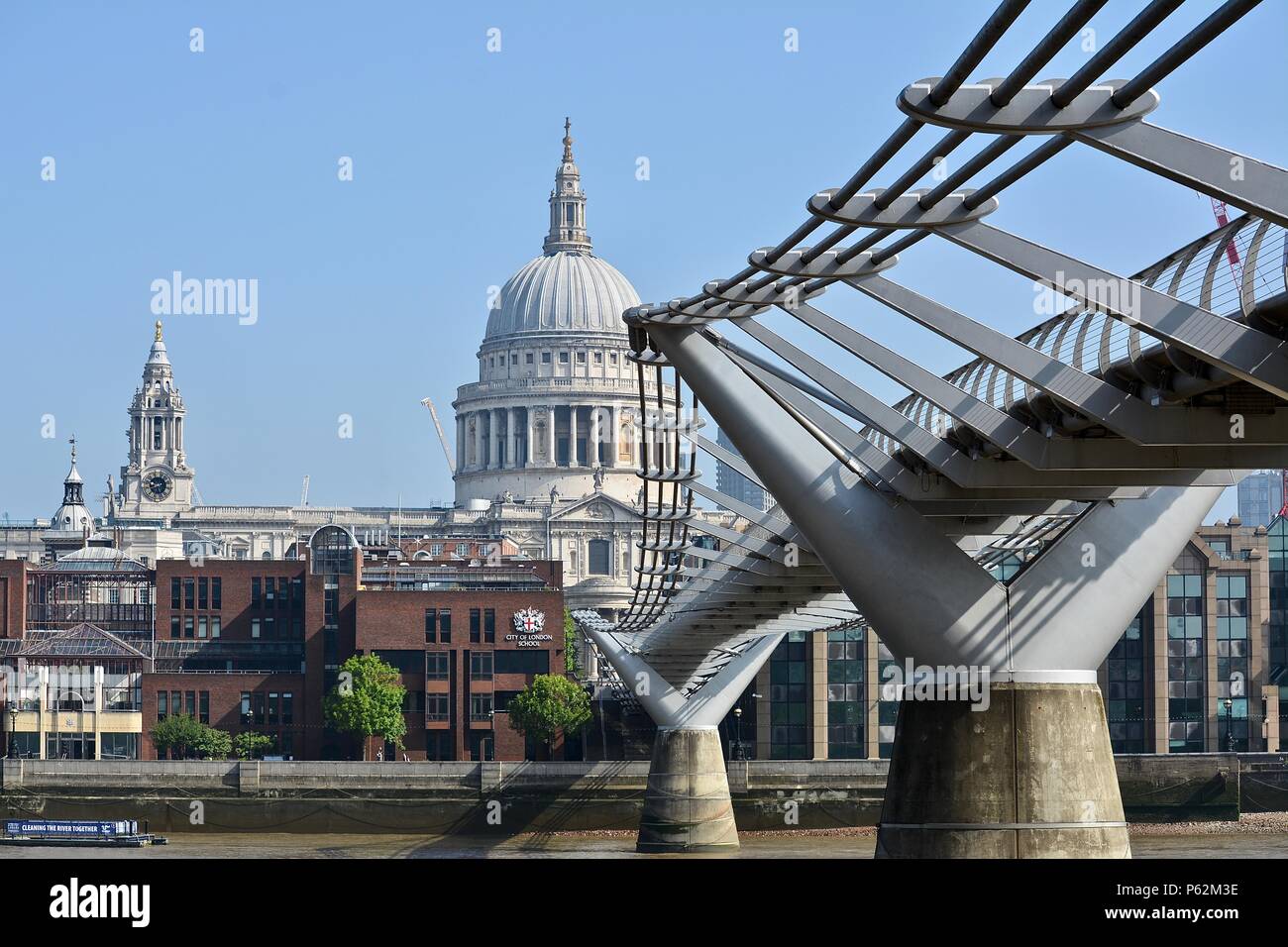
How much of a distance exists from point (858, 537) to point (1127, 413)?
235 inches

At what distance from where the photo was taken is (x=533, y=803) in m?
83.4

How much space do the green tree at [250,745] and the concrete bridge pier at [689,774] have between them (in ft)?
90.4

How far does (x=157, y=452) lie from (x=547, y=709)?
9690 cm

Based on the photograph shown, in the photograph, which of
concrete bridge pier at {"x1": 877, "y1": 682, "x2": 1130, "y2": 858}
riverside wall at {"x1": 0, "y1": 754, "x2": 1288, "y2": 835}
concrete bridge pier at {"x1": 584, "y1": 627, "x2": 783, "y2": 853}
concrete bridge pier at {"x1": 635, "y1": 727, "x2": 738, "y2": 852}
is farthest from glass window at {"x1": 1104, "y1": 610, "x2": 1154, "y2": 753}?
concrete bridge pier at {"x1": 877, "y1": 682, "x2": 1130, "y2": 858}

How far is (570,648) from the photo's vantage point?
110312 mm

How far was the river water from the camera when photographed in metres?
68.8

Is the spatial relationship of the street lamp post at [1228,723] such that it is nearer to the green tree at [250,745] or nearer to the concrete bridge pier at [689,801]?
the concrete bridge pier at [689,801]

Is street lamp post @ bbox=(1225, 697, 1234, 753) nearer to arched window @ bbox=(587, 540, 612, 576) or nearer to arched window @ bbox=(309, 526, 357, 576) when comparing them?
arched window @ bbox=(309, 526, 357, 576)

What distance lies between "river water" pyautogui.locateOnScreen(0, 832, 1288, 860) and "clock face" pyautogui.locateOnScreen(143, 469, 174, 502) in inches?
4101

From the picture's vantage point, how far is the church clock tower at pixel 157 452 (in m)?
182
